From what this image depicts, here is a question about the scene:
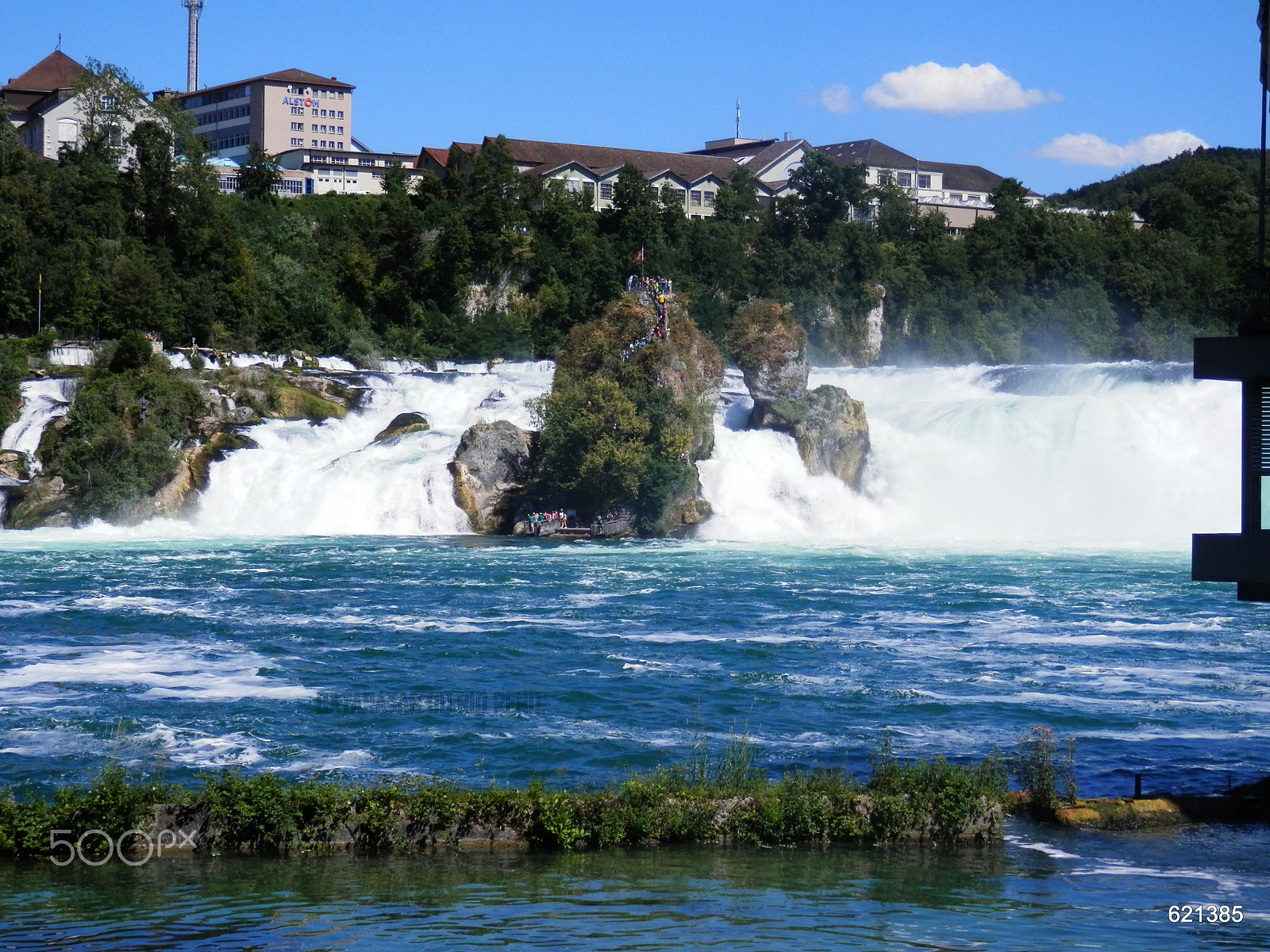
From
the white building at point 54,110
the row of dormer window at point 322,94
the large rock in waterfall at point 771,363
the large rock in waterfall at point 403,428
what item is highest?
the row of dormer window at point 322,94

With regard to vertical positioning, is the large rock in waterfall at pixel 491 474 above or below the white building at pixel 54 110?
below

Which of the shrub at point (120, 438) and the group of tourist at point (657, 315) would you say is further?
the group of tourist at point (657, 315)

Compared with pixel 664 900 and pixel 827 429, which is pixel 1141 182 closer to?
pixel 827 429

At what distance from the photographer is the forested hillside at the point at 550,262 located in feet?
222

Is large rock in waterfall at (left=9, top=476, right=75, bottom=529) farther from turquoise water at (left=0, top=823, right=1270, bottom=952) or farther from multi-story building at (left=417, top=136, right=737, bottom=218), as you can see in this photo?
multi-story building at (left=417, top=136, right=737, bottom=218)

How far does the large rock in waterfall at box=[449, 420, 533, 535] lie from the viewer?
4716cm

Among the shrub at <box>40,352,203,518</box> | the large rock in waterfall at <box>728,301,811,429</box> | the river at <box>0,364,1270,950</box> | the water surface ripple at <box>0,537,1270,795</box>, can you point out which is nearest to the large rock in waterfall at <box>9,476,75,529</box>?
the shrub at <box>40,352,203,518</box>

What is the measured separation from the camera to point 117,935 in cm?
1011

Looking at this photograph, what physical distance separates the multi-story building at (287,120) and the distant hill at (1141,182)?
54.4 metres

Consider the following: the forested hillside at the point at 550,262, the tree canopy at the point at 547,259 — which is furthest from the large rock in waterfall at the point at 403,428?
the tree canopy at the point at 547,259

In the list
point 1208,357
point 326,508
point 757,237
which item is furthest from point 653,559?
point 757,237

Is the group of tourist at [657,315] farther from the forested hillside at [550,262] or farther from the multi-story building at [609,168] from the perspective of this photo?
the multi-story building at [609,168]

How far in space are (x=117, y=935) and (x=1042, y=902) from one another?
688cm

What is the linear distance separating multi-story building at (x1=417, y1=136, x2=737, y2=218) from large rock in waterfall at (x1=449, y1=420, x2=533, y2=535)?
40.5 meters
